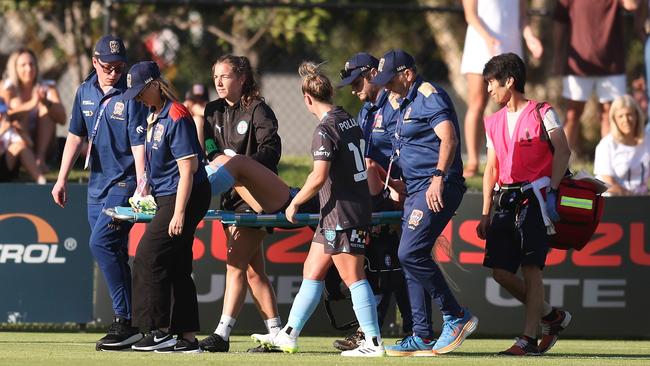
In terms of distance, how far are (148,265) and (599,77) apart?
6.60 meters

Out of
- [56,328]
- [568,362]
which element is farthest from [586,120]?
[568,362]

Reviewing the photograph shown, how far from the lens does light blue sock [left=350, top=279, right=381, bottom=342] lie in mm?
9367

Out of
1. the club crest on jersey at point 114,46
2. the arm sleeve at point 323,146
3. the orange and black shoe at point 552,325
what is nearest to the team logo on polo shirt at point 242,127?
the arm sleeve at point 323,146

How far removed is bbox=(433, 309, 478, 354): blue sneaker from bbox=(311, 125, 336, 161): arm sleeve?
5.22ft

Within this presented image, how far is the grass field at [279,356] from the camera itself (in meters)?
8.85

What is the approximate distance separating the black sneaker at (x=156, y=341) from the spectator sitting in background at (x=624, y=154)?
527 cm

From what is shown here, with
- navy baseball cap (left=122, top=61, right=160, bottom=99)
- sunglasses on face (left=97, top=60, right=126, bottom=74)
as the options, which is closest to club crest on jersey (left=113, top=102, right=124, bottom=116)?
sunglasses on face (left=97, top=60, right=126, bottom=74)

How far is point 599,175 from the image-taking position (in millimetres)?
13234

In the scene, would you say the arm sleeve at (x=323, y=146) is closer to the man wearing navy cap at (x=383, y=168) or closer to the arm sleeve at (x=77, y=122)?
the man wearing navy cap at (x=383, y=168)

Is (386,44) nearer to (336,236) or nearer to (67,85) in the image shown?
(67,85)

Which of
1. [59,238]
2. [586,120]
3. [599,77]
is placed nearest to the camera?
[59,238]

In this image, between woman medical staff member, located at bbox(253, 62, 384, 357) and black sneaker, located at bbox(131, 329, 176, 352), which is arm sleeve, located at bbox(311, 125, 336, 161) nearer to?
woman medical staff member, located at bbox(253, 62, 384, 357)

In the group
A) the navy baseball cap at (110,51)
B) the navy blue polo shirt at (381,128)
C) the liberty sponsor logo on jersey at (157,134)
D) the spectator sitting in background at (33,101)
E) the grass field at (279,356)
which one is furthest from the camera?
the spectator sitting in background at (33,101)

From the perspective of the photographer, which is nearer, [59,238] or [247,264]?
[247,264]
